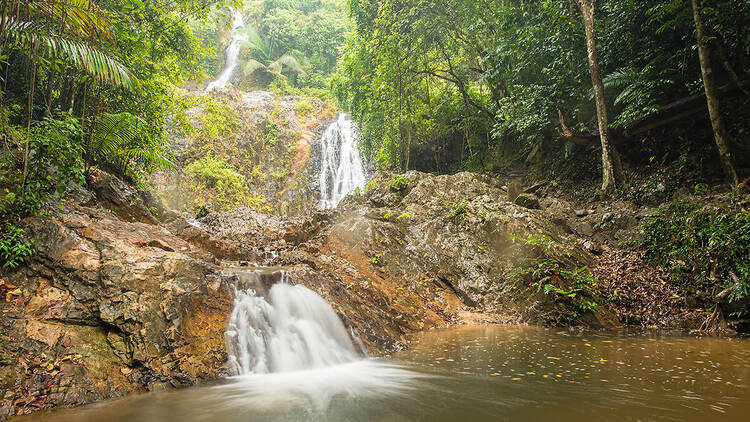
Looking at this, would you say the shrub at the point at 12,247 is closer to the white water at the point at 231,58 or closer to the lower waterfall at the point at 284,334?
the lower waterfall at the point at 284,334

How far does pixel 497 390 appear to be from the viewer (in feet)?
10.6

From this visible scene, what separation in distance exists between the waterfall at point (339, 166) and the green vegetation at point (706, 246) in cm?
1386

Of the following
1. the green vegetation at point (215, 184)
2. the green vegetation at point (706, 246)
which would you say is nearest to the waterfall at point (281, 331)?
the green vegetation at point (706, 246)

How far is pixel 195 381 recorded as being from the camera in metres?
3.84

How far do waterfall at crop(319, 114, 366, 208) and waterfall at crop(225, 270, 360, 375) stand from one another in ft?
42.3

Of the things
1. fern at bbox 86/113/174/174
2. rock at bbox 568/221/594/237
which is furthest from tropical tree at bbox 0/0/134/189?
rock at bbox 568/221/594/237

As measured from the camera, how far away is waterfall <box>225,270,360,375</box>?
4.48 m

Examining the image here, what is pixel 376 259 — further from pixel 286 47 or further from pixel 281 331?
pixel 286 47

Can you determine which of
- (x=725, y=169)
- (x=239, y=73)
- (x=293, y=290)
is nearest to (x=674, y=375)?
(x=293, y=290)

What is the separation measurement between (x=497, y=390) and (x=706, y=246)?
564 cm

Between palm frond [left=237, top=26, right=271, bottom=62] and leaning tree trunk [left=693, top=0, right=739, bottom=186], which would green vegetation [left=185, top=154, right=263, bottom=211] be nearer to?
leaning tree trunk [left=693, top=0, right=739, bottom=186]

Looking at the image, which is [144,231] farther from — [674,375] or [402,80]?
[402,80]

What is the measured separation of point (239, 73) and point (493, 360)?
32747mm

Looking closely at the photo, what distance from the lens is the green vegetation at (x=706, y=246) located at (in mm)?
5477
